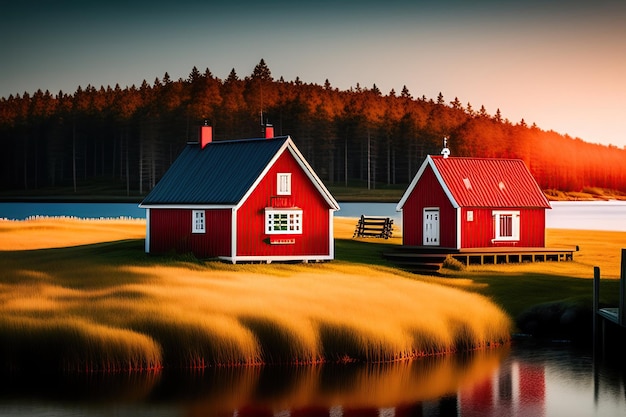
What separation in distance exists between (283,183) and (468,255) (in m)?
11.1

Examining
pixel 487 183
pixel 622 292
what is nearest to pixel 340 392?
pixel 622 292

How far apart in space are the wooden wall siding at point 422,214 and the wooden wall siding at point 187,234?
44.0 ft

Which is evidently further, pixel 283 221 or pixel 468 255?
pixel 468 255

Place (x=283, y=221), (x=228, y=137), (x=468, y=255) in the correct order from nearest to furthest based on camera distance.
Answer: (x=283, y=221), (x=468, y=255), (x=228, y=137)

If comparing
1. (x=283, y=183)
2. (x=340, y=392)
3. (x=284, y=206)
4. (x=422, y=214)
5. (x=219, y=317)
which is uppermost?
(x=283, y=183)

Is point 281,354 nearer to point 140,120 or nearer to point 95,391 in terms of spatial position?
point 95,391

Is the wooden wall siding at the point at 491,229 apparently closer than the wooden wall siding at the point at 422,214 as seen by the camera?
Yes

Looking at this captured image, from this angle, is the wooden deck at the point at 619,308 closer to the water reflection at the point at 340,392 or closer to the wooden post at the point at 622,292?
the wooden post at the point at 622,292

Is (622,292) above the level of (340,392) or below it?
above

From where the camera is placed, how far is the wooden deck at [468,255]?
53.8 m

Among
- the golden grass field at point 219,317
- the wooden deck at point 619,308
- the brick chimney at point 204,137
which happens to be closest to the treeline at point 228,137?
the brick chimney at point 204,137

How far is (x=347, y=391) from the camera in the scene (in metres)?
30.0

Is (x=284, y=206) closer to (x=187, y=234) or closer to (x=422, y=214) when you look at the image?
(x=187, y=234)

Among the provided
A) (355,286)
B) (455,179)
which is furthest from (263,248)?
(455,179)
